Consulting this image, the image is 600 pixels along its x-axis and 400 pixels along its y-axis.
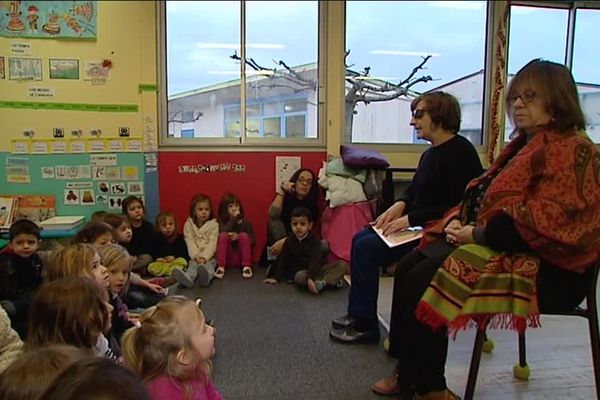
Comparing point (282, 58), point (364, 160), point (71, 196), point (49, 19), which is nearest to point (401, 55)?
point (282, 58)

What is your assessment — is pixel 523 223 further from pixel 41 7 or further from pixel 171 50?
pixel 41 7

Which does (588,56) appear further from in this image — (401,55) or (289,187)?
(289,187)

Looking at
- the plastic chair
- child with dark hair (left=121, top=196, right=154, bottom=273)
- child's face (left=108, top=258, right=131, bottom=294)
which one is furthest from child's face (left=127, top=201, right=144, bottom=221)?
the plastic chair

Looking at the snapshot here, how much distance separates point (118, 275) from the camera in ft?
6.28

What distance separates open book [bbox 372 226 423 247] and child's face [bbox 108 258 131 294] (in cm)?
103

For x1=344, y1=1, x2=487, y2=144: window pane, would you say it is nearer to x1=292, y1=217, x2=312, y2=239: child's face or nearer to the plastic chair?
x1=292, y1=217, x2=312, y2=239: child's face

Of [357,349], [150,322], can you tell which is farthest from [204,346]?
[357,349]

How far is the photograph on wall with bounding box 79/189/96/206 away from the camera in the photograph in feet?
12.1

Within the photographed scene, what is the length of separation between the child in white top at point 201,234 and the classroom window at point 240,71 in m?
0.52

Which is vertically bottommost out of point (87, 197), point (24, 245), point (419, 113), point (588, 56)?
point (24, 245)

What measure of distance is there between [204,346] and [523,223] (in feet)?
3.03

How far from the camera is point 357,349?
6.99ft

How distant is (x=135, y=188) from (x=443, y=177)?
2499 millimetres

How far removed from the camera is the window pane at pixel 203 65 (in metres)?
3.80
